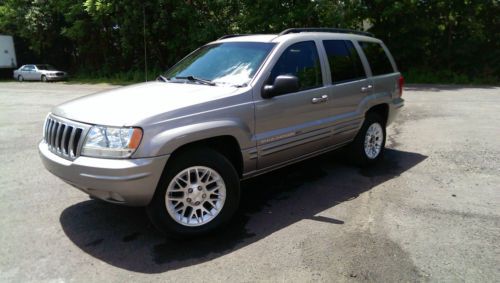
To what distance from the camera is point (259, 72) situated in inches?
175

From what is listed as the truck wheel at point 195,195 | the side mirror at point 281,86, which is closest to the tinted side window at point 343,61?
the side mirror at point 281,86

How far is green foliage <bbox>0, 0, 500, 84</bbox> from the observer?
2175cm

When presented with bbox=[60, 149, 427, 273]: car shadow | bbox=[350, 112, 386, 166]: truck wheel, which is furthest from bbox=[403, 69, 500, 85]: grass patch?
bbox=[60, 149, 427, 273]: car shadow

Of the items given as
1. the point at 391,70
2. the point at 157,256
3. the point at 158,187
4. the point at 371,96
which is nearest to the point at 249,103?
the point at 158,187

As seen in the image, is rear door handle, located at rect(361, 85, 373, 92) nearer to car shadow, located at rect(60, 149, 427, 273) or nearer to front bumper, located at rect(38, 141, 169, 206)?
car shadow, located at rect(60, 149, 427, 273)

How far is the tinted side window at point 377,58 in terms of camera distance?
6.07 meters

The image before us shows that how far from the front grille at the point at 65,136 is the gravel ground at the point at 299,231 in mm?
830

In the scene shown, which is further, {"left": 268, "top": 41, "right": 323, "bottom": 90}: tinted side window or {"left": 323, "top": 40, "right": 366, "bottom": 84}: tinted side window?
{"left": 323, "top": 40, "right": 366, "bottom": 84}: tinted side window

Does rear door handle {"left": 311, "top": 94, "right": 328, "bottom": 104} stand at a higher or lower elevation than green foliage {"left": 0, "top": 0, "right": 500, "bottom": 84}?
lower

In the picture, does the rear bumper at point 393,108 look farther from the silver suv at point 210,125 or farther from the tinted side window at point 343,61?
the tinted side window at point 343,61

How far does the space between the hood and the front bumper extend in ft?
1.09

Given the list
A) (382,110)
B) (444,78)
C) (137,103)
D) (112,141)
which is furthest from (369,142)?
Result: (444,78)

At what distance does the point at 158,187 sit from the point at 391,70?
436cm

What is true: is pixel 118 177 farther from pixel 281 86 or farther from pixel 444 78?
pixel 444 78
